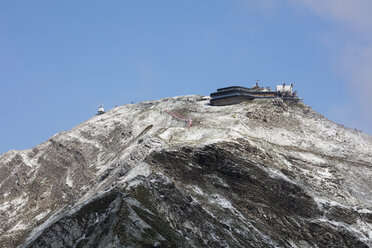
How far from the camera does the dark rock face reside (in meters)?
120

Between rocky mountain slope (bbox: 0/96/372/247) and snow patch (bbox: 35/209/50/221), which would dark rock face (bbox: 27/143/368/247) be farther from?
snow patch (bbox: 35/209/50/221)

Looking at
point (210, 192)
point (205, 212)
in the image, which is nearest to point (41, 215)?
point (210, 192)

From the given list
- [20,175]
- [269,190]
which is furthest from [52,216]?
[269,190]

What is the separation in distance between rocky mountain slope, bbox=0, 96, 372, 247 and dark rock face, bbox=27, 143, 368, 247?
271 millimetres

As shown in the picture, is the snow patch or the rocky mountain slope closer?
the rocky mountain slope

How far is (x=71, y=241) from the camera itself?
124875mm

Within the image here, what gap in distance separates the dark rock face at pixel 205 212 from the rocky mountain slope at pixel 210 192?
0.89ft

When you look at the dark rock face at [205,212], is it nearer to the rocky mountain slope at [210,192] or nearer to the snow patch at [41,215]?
the rocky mountain slope at [210,192]

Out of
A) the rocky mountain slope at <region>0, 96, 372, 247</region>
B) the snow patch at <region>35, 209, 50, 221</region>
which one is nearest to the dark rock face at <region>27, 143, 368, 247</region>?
the rocky mountain slope at <region>0, 96, 372, 247</region>

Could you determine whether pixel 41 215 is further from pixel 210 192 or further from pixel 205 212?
pixel 205 212

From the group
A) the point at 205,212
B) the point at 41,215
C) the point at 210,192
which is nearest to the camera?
the point at 205,212

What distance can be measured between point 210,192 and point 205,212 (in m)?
12.4

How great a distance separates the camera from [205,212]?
440ft

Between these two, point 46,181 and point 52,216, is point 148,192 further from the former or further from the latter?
point 46,181
